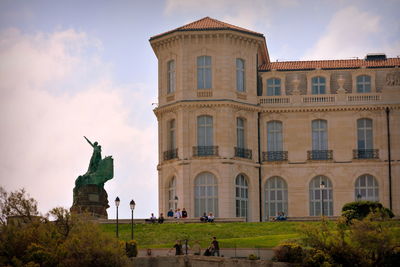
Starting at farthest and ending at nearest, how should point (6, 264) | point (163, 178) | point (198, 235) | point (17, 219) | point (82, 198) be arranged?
point (163, 178)
point (82, 198)
point (198, 235)
point (17, 219)
point (6, 264)

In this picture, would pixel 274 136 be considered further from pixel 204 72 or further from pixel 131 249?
pixel 131 249

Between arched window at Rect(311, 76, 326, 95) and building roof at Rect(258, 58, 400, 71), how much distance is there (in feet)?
3.10

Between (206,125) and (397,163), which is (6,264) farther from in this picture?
(397,163)

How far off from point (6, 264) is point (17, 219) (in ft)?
18.5

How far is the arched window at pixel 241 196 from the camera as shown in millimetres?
81625

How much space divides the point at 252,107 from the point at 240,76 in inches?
89.6

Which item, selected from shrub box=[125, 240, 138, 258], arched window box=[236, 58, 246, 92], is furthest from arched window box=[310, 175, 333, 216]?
shrub box=[125, 240, 138, 258]

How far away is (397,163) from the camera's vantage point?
8206cm

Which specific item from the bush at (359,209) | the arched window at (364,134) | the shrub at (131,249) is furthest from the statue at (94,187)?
the arched window at (364,134)

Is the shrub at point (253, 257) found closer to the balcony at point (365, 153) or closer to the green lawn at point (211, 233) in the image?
the green lawn at point (211, 233)

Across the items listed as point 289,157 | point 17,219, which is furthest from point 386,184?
point 17,219

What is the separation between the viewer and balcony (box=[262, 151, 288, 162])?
83.5m

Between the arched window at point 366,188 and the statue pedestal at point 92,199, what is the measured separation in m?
16.9

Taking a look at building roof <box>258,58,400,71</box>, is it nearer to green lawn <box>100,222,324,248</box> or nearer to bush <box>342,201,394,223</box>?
bush <box>342,201,394,223</box>
